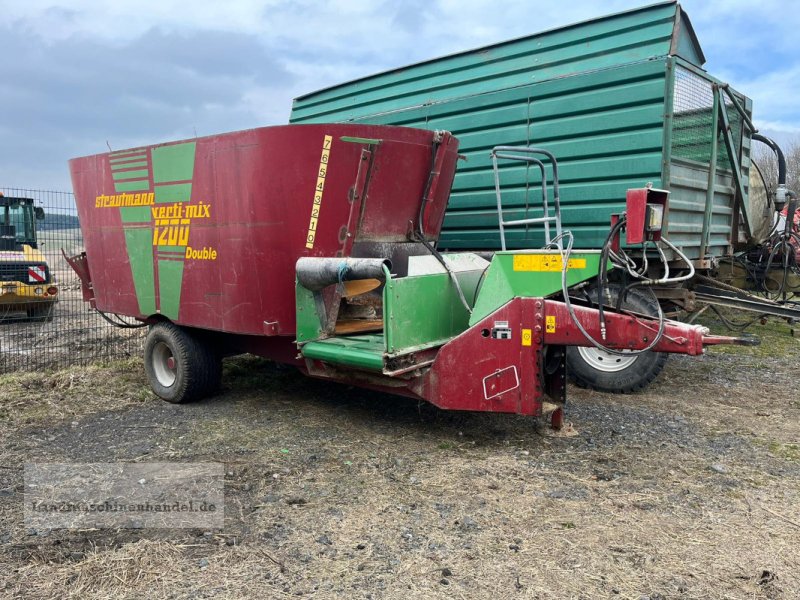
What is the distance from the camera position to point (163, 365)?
546 centimetres

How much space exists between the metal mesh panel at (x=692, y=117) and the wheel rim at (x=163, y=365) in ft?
14.8

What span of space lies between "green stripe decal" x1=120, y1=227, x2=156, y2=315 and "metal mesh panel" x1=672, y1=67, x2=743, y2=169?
4.35 m

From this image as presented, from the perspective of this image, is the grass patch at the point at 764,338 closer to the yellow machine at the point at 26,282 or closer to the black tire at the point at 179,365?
the black tire at the point at 179,365

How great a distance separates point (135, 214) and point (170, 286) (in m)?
0.71

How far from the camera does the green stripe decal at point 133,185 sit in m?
5.05

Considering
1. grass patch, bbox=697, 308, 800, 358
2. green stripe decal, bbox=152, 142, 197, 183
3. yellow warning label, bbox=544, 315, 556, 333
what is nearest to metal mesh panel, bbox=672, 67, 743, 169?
yellow warning label, bbox=544, 315, 556, 333

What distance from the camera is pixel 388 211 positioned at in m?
4.74

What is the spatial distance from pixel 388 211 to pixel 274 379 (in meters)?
2.22

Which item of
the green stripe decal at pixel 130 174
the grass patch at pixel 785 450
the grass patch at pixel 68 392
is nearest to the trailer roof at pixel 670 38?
the grass patch at pixel 785 450

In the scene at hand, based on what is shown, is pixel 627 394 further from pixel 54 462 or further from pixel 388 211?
pixel 54 462

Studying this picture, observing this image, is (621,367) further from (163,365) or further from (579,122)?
(163,365)

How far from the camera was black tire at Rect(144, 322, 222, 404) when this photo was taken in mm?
5094

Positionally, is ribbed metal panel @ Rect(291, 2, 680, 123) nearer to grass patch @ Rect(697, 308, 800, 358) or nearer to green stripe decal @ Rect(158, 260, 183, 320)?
green stripe decal @ Rect(158, 260, 183, 320)

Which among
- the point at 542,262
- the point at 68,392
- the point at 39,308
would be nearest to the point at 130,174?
the point at 68,392
